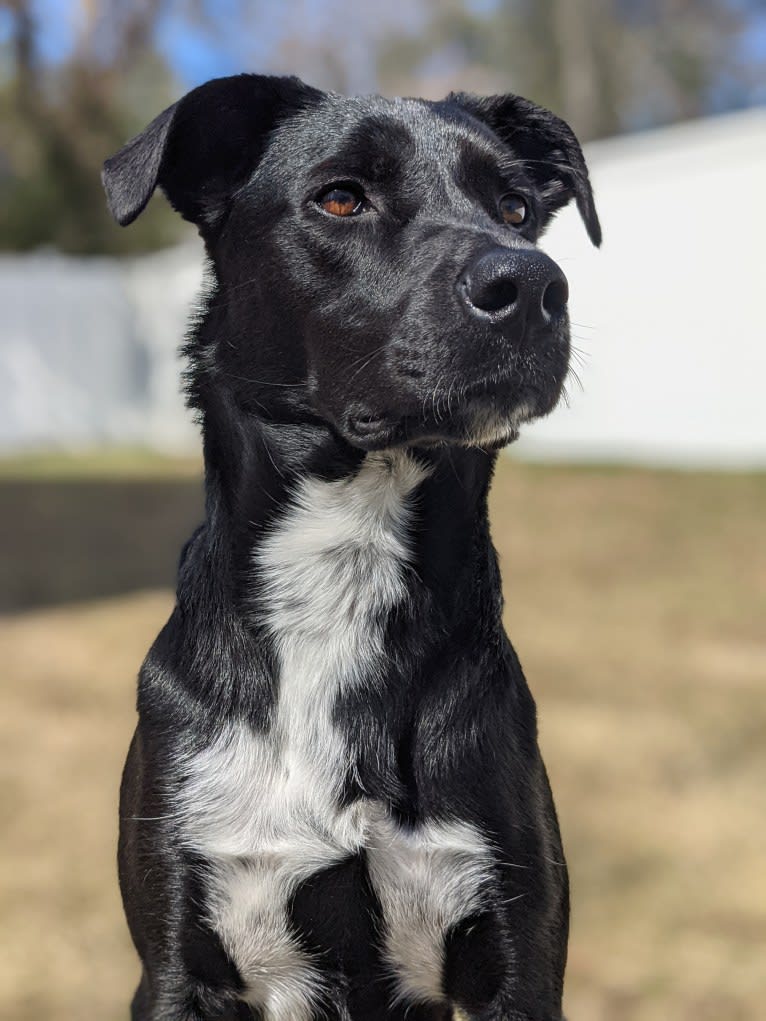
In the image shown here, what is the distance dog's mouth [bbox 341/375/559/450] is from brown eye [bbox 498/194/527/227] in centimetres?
61

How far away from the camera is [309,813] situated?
2029 millimetres

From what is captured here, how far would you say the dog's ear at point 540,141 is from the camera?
8.17ft

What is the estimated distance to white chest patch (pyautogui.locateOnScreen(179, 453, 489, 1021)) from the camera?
2.04 meters

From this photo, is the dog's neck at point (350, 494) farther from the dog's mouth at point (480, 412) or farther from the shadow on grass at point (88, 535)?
the shadow on grass at point (88, 535)

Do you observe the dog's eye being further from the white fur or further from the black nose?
the white fur

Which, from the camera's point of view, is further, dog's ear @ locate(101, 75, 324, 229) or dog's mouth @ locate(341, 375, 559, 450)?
dog's ear @ locate(101, 75, 324, 229)

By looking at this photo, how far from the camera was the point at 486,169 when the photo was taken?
7.85ft

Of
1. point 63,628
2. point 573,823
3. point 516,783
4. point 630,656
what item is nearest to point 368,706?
point 516,783

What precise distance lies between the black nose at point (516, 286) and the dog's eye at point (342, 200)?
43 cm

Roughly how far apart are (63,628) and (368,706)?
8.11 meters

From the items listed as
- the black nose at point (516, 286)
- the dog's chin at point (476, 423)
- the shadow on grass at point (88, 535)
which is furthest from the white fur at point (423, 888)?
the shadow on grass at point (88, 535)

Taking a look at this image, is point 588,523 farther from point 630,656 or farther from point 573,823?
point 573,823

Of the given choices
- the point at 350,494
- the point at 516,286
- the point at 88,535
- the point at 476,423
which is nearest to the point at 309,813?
the point at 350,494

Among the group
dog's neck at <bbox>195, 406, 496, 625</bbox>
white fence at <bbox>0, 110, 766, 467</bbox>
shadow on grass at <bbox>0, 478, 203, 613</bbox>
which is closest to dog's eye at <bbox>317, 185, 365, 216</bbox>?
dog's neck at <bbox>195, 406, 496, 625</bbox>
